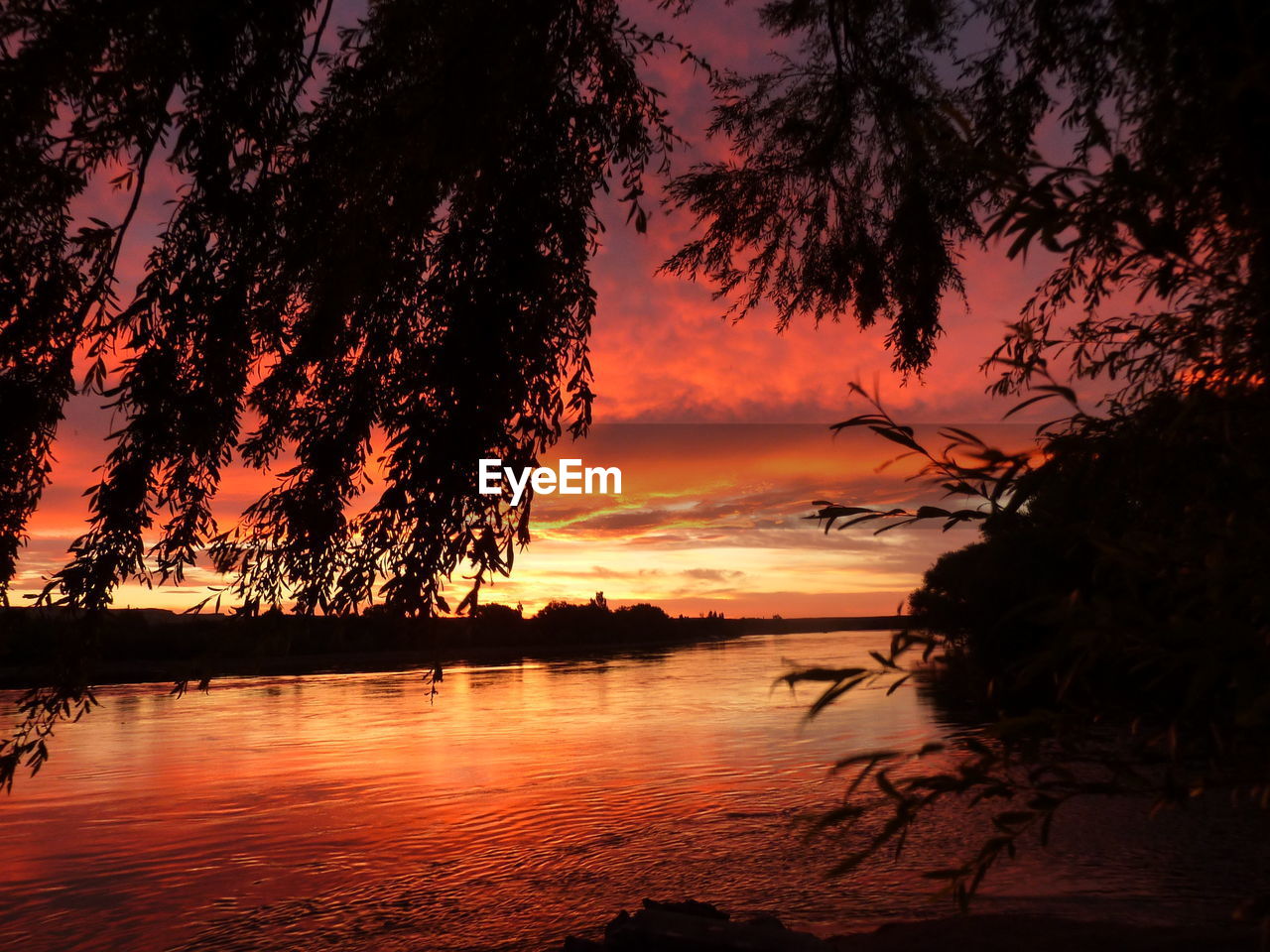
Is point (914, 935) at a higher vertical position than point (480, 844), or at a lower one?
higher

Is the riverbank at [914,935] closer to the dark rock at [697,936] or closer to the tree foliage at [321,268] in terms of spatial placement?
the dark rock at [697,936]

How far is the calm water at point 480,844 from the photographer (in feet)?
23.8

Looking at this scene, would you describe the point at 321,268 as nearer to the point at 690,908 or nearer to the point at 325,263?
the point at 325,263

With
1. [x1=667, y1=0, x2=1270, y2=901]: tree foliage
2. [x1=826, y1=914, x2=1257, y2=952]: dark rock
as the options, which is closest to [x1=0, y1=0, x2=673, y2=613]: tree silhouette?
[x1=667, y1=0, x2=1270, y2=901]: tree foliage

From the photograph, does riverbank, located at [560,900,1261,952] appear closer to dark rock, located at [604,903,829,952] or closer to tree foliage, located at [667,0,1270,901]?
dark rock, located at [604,903,829,952]

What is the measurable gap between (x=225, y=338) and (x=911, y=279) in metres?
4.58

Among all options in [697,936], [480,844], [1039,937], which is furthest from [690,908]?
[480,844]

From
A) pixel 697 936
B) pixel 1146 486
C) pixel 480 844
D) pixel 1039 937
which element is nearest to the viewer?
pixel 1146 486

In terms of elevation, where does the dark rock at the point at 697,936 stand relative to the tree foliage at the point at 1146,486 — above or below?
below

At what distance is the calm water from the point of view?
286 inches

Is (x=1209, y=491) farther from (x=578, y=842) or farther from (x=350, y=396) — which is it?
(x=578, y=842)

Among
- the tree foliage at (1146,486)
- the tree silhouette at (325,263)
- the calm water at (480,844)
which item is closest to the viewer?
the tree foliage at (1146,486)

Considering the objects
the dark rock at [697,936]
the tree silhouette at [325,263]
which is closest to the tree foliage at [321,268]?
the tree silhouette at [325,263]

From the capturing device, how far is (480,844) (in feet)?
33.2
